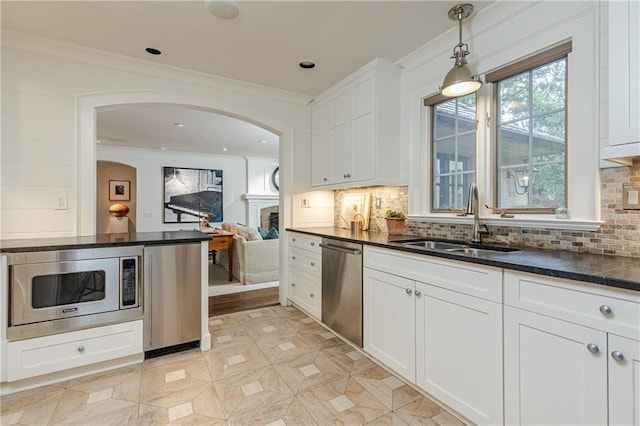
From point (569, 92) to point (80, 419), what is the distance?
3.28 metres

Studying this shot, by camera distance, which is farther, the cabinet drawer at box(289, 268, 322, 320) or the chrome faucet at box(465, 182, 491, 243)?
the cabinet drawer at box(289, 268, 322, 320)

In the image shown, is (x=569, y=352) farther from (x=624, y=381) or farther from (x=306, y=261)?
(x=306, y=261)

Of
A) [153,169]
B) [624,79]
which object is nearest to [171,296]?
[624,79]

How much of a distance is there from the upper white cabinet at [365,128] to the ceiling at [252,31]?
159 millimetres

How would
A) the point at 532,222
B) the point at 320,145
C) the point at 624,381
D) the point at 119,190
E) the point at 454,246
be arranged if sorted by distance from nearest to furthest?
the point at 624,381, the point at 532,222, the point at 454,246, the point at 320,145, the point at 119,190

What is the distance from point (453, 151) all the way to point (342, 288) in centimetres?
146

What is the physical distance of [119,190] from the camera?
7.13m

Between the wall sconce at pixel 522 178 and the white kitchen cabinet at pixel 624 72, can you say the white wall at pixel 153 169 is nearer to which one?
the wall sconce at pixel 522 178

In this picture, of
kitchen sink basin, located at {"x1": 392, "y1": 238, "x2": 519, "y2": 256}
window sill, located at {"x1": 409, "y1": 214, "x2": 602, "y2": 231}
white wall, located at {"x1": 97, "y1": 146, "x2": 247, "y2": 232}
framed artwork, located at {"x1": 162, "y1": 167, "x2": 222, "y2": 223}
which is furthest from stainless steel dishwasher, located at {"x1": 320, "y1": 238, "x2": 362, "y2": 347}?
white wall, located at {"x1": 97, "y1": 146, "x2": 247, "y2": 232}

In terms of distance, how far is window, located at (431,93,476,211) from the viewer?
2338 mm

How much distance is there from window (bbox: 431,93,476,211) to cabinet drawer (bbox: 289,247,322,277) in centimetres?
118

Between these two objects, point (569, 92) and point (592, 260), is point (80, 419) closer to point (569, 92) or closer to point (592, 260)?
point (592, 260)

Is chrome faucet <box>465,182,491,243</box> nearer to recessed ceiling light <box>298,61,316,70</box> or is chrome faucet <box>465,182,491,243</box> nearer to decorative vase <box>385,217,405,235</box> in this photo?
decorative vase <box>385,217,405,235</box>

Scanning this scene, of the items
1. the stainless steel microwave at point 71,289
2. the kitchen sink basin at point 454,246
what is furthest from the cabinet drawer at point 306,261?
the stainless steel microwave at point 71,289
